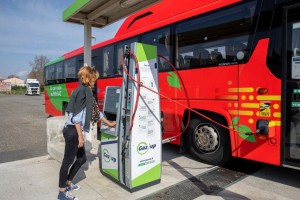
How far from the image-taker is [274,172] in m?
4.86

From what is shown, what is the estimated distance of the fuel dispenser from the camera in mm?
3777

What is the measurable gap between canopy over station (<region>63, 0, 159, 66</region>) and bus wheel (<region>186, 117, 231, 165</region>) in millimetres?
2661

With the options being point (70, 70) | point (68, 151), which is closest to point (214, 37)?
point (68, 151)

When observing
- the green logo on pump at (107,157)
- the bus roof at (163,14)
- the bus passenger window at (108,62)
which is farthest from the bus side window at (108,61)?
the green logo on pump at (107,157)

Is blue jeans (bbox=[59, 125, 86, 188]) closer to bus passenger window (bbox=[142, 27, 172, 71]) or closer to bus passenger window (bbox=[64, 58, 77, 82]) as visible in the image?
bus passenger window (bbox=[142, 27, 172, 71])

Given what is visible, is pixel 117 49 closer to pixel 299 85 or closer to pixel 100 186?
pixel 100 186

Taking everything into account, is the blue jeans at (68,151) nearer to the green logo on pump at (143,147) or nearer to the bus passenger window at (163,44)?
the green logo on pump at (143,147)

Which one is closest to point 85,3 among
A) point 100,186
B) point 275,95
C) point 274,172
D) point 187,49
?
point 187,49

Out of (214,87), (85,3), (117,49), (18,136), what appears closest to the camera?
(214,87)

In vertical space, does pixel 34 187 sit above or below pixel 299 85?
below

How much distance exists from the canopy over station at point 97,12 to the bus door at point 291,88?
2540 millimetres

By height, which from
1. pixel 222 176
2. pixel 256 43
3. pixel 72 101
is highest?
pixel 256 43

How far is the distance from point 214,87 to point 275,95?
1162 millimetres

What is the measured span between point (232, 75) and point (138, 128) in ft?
6.61
